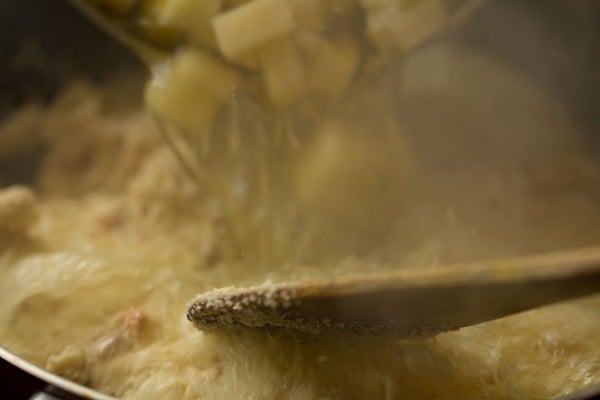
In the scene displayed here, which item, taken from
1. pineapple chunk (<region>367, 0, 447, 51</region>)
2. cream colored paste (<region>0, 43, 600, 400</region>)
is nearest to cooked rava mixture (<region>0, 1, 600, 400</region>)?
cream colored paste (<region>0, 43, 600, 400</region>)

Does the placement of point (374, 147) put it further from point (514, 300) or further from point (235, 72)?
point (514, 300)

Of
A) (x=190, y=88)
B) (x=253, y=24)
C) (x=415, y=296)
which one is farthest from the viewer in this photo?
(x=190, y=88)

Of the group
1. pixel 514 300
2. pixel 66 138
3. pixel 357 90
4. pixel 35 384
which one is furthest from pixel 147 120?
pixel 514 300

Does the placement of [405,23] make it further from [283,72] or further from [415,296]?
[415,296]

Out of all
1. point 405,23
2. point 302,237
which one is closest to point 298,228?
point 302,237

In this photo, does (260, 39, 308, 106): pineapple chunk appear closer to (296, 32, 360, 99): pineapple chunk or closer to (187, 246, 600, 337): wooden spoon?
(296, 32, 360, 99): pineapple chunk

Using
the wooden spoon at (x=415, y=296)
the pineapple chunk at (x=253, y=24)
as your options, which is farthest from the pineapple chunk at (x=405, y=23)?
the wooden spoon at (x=415, y=296)
